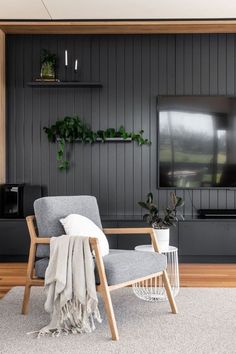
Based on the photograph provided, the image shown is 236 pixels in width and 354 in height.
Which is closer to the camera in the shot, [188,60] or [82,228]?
[82,228]

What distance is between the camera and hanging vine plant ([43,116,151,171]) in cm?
572

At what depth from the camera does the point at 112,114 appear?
231 inches

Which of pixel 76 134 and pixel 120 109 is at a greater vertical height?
pixel 120 109

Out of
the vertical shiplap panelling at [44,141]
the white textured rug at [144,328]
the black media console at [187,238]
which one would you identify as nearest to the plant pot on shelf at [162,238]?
the white textured rug at [144,328]

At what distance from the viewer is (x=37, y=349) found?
9.25 feet

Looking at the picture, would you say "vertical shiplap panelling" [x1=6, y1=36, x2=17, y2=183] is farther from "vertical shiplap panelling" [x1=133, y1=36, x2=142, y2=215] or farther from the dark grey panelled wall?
"vertical shiplap panelling" [x1=133, y1=36, x2=142, y2=215]

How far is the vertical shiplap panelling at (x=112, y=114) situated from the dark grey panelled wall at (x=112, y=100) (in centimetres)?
1

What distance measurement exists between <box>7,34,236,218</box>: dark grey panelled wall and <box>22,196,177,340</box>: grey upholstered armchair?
1.95m

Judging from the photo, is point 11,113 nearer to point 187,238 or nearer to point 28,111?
point 28,111

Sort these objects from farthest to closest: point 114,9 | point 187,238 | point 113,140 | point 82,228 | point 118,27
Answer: point 113,140 < point 118,27 < point 187,238 < point 114,9 < point 82,228

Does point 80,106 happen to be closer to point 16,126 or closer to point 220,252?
point 16,126

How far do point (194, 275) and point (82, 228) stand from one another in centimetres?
176

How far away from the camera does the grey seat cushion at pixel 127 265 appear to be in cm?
309

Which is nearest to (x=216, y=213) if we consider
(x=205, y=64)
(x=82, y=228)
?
(x=205, y=64)
